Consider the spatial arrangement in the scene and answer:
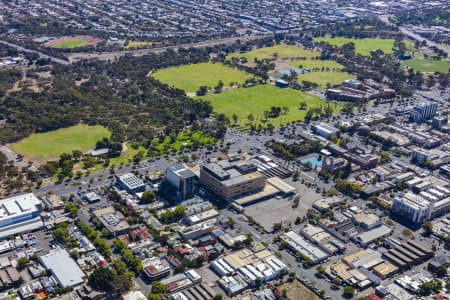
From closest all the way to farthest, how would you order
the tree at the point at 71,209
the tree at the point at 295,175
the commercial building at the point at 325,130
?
the tree at the point at 71,209 → the tree at the point at 295,175 → the commercial building at the point at 325,130

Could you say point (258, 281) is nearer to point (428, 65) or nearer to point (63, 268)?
point (63, 268)

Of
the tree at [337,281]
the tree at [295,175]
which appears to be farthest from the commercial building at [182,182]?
the tree at [337,281]

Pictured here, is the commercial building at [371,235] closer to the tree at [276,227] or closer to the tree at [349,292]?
the tree at [276,227]

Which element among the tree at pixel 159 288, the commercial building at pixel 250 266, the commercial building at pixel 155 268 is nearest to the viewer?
the tree at pixel 159 288

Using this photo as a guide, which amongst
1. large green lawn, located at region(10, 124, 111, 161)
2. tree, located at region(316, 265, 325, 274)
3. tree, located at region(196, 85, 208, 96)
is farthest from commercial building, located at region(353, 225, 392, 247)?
tree, located at region(196, 85, 208, 96)

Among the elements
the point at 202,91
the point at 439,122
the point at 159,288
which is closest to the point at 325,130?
the point at 439,122

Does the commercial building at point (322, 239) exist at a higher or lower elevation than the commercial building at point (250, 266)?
higher

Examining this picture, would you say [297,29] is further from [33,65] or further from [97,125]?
[97,125]

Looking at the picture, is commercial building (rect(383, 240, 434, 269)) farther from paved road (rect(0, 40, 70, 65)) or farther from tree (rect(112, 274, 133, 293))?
paved road (rect(0, 40, 70, 65))

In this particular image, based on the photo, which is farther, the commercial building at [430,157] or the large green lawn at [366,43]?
the large green lawn at [366,43]
